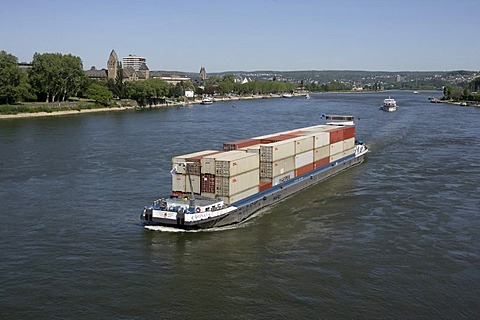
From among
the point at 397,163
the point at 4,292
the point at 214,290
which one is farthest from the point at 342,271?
the point at 397,163

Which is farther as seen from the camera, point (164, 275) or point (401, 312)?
point (164, 275)

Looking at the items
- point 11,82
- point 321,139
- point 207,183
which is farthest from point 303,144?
point 11,82

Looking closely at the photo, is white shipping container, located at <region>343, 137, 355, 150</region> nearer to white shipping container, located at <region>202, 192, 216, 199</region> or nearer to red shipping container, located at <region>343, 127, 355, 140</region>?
red shipping container, located at <region>343, 127, 355, 140</region>

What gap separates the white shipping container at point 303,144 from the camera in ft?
88.5

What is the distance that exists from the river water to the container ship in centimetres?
56

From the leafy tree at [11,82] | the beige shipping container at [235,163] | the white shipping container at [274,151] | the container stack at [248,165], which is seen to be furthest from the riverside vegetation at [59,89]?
the beige shipping container at [235,163]

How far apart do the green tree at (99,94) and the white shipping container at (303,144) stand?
6607 centimetres

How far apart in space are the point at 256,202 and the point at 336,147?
1165cm

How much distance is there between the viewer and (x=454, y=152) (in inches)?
1576

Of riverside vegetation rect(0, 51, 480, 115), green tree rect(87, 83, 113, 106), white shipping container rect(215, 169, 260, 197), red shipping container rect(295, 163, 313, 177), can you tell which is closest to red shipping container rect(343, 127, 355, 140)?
red shipping container rect(295, 163, 313, 177)

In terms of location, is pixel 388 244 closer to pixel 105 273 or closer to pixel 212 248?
pixel 212 248

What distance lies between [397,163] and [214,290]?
2339 cm

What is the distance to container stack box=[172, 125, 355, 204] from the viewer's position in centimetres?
2125

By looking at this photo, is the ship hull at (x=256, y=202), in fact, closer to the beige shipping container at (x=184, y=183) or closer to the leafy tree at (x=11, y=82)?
the beige shipping container at (x=184, y=183)
